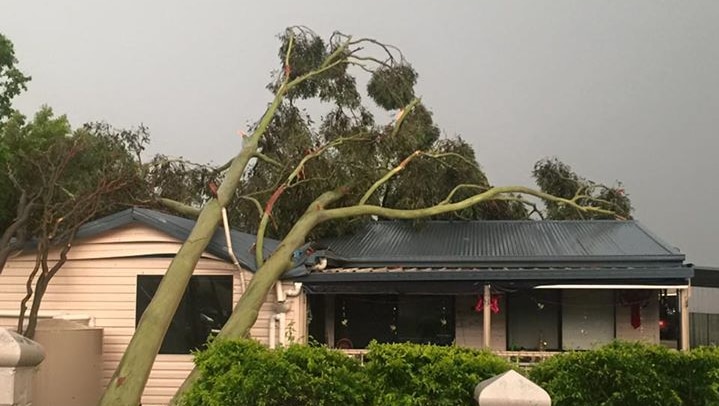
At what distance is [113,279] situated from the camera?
14266 millimetres

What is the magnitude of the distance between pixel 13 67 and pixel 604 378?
18.0m

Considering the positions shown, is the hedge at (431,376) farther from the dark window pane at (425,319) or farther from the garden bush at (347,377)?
the dark window pane at (425,319)

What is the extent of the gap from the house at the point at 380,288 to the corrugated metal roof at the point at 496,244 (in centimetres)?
4

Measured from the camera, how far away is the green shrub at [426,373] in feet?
22.9

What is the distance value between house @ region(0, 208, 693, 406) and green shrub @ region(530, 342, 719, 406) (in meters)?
6.54

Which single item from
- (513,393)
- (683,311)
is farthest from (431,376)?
(683,311)

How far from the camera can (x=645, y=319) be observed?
17.0 m

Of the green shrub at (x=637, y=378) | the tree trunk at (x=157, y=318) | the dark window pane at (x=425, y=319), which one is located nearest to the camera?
the green shrub at (x=637, y=378)

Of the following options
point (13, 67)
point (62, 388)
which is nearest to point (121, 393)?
point (62, 388)

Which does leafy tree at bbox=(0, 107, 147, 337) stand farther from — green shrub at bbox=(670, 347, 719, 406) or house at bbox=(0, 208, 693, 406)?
green shrub at bbox=(670, 347, 719, 406)

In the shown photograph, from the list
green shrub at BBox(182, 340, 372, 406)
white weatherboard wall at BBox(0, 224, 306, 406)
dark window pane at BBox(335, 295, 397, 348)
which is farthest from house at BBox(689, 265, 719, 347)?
green shrub at BBox(182, 340, 372, 406)

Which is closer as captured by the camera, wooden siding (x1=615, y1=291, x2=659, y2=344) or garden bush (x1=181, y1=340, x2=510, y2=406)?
garden bush (x1=181, y1=340, x2=510, y2=406)

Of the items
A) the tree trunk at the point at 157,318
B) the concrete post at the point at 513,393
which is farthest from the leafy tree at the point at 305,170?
the concrete post at the point at 513,393

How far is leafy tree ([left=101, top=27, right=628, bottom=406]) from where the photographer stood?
1238cm
